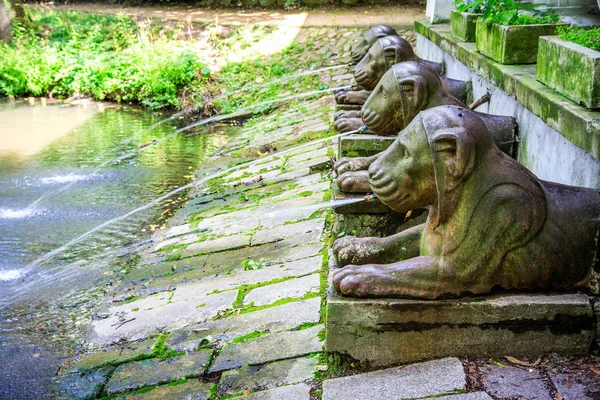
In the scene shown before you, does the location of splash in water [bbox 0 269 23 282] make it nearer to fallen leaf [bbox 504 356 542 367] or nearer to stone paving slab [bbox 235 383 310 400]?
stone paving slab [bbox 235 383 310 400]

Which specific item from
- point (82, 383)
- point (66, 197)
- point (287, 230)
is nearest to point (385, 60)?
point (287, 230)

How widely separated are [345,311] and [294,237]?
9.31 feet

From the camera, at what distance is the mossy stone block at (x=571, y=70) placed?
4.06m

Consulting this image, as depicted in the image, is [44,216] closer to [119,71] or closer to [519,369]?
[519,369]

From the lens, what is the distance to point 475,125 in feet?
11.8

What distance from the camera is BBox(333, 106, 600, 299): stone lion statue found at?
11.6ft

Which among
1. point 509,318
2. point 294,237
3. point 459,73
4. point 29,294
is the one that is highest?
point 459,73

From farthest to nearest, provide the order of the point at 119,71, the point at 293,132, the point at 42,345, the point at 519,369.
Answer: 1. the point at 119,71
2. the point at 293,132
3. the point at 42,345
4. the point at 519,369

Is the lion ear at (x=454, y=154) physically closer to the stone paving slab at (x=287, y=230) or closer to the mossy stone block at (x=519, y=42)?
the mossy stone block at (x=519, y=42)

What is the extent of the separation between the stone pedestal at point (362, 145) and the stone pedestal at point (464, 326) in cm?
210

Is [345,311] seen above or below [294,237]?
above

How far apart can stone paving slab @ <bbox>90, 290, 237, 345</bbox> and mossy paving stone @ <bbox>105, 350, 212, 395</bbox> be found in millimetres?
549

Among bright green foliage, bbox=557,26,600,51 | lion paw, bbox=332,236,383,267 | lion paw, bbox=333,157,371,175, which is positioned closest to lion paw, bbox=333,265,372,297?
lion paw, bbox=332,236,383,267

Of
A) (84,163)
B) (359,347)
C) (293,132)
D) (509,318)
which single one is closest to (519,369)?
(509,318)
